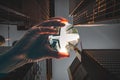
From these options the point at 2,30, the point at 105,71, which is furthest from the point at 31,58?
the point at 2,30

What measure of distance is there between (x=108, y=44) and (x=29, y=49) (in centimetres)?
343

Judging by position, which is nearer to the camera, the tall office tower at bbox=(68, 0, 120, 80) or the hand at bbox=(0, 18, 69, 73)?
the hand at bbox=(0, 18, 69, 73)

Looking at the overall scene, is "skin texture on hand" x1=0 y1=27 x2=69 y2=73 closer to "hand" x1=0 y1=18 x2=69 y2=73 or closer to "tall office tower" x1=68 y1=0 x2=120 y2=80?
"hand" x1=0 y1=18 x2=69 y2=73

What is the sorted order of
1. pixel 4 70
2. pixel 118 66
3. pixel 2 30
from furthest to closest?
pixel 2 30, pixel 118 66, pixel 4 70

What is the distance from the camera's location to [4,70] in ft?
2.70

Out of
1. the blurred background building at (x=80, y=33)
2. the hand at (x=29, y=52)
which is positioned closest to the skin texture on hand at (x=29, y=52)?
the hand at (x=29, y=52)

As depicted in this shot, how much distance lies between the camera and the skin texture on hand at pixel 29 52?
84 cm

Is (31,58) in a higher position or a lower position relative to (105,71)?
higher

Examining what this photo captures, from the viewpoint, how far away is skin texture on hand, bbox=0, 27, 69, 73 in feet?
2.77

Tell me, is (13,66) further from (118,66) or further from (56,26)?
(118,66)

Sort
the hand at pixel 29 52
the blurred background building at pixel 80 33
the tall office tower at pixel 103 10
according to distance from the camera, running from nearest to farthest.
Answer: the hand at pixel 29 52
the tall office tower at pixel 103 10
the blurred background building at pixel 80 33

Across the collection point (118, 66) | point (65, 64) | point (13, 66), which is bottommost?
point (65, 64)

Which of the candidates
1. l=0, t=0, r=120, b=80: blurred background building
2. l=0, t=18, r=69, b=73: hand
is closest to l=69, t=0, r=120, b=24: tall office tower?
l=0, t=0, r=120, b=80: blurred background building

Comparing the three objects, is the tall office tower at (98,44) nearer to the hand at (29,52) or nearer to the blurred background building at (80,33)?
the blurred background building at (80,33)
